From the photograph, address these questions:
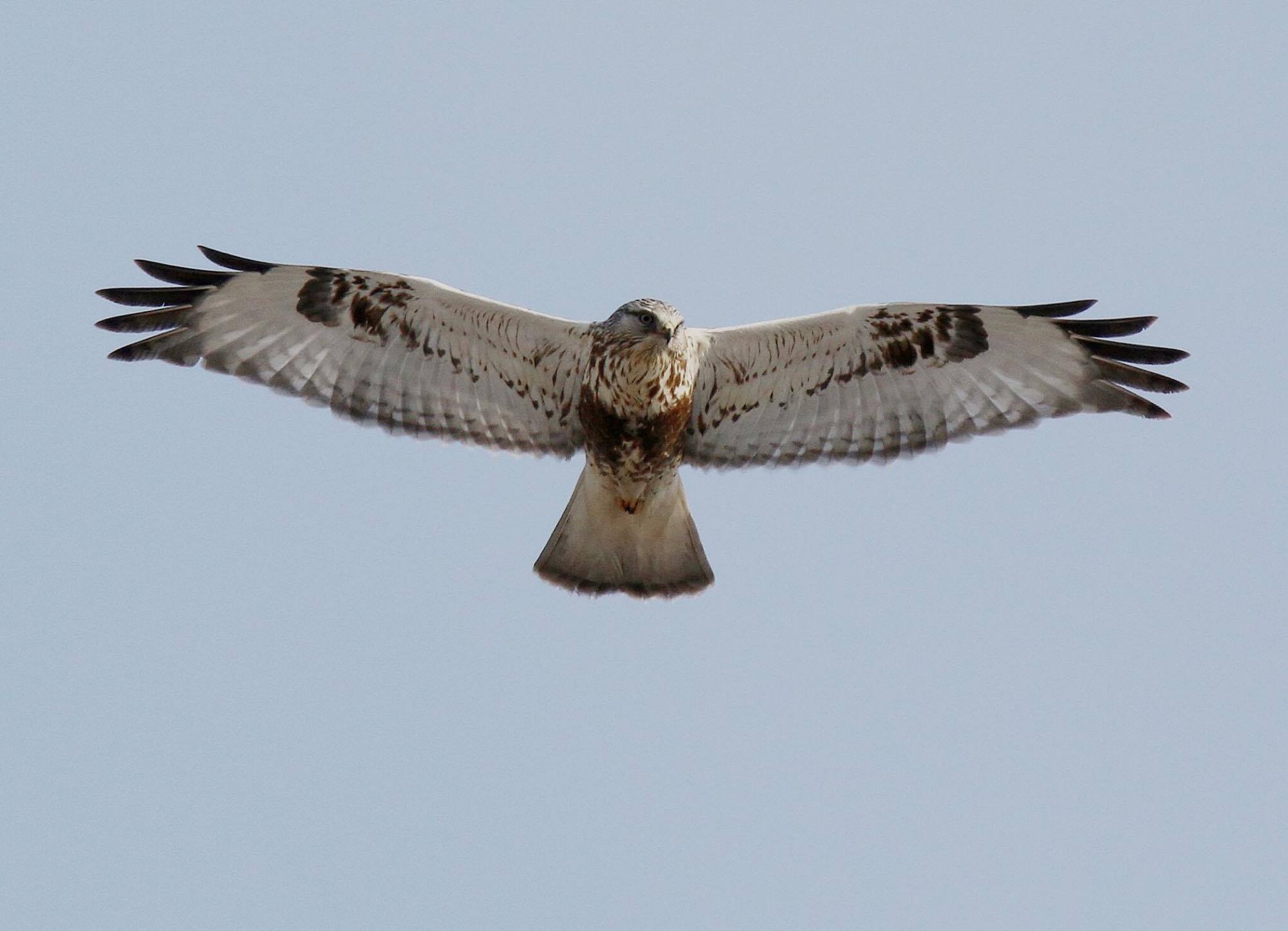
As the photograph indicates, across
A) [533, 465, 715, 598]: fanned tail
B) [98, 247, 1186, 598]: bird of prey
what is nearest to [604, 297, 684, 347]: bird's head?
[98, 247, 1186, 598]: bird of prey

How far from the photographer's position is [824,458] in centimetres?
927

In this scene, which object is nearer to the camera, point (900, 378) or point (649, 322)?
point (649, 322)

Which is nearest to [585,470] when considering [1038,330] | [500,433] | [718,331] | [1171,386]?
[500,433]

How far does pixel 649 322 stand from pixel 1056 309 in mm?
A: 2204

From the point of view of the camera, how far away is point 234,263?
880cm

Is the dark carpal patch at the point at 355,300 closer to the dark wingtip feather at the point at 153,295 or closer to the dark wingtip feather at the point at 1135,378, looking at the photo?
the dark wingtip feather at the point at 153,295

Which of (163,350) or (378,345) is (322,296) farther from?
(163,350)

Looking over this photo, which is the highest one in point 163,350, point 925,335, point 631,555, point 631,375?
point 925,335

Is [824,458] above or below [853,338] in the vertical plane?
below

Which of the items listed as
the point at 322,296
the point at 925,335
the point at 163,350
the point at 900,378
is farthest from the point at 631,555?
the point at 163,350

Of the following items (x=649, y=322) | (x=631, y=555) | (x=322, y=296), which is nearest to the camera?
(x=649, y=322)

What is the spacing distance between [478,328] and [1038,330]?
3.11m

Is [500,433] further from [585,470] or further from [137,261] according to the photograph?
[137,261]

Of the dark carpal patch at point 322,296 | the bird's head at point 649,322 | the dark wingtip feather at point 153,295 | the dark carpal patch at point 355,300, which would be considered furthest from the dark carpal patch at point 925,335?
the dark wingtip feather at point 153,295
